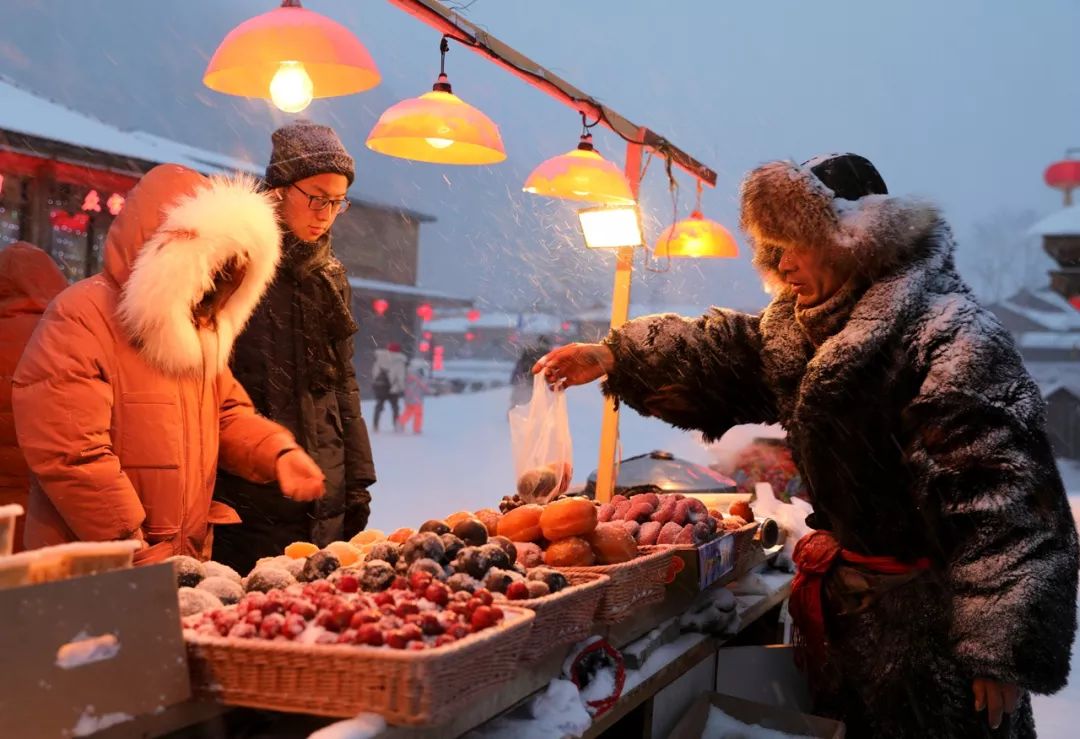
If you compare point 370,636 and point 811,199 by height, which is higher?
point 811,199

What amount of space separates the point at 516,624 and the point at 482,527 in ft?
1.41

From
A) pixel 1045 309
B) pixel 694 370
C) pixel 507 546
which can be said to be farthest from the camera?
pixel 1045 309

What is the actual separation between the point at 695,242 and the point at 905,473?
13.5ft

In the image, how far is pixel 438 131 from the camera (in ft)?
10.6

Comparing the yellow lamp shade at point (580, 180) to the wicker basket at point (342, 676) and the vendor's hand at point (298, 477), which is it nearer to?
the vendor's hand at point (298, 477)

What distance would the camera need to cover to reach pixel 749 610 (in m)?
2.87

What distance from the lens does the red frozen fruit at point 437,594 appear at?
153 centimetres

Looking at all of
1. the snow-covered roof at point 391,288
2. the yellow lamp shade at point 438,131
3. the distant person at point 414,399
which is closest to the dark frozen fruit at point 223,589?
the yellow lamp shade at point 438,131

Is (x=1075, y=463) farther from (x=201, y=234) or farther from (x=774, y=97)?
(x=774, y=97)

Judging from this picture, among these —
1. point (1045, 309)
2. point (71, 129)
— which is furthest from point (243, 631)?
point (1045, 309)

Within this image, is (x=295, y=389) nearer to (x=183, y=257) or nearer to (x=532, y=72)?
(x=183, y=257)

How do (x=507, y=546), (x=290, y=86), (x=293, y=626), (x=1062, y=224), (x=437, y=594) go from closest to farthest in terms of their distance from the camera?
1. (x=293, y=626)
2. (x=437, y=594)
3. (x=507, y=546)
4. (x=290, y=86)
5. (x=1062, y=224)

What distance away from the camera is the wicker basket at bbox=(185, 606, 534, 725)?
4.32ft

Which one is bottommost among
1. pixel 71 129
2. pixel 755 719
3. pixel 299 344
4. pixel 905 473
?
pixel 755 719
